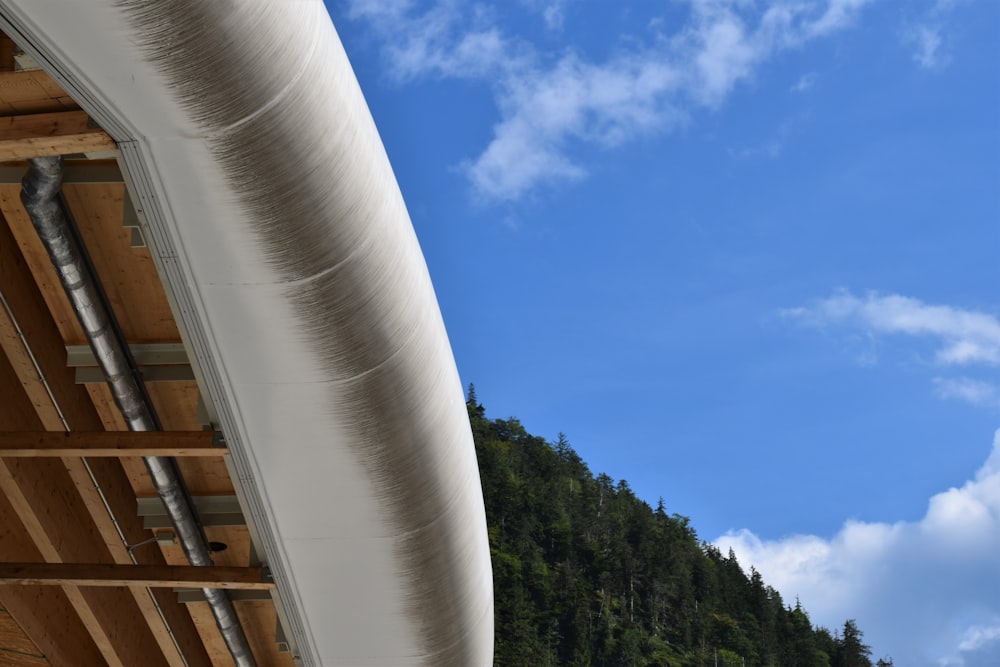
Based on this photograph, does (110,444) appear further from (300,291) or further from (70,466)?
(300,291)

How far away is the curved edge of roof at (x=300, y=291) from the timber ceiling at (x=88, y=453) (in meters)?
0.52

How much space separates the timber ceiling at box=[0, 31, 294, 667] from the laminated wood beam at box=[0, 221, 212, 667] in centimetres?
2

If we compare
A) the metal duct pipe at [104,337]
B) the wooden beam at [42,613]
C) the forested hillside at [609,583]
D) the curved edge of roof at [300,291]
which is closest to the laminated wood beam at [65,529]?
the wooden beam at [42,613]

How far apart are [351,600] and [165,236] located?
3.92m

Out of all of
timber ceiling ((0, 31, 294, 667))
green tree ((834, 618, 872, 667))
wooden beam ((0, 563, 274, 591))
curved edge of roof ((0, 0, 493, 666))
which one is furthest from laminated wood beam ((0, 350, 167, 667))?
green tree ((834, 618, 872, 667))

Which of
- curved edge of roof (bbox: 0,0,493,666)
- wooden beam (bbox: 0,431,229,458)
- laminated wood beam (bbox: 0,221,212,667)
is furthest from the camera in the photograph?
laminated wood beam (bbox: 0,221,212,667)

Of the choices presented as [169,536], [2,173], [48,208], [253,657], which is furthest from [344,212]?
[253,657]

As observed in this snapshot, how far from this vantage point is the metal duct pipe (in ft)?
21.7

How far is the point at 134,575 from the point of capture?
8.73 metres

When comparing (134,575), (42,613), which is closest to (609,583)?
(42,613)

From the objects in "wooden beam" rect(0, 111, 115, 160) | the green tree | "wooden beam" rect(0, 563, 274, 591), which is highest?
the green tree

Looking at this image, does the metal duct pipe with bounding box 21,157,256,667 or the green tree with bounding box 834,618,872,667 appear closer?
the metal duct pipe with bounding box 21,157,256,667

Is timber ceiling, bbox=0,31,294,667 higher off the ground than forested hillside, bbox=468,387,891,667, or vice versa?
forested hillside, bbox=468,387,891,667

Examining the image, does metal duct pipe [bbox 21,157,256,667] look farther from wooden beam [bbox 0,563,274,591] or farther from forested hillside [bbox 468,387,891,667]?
forested hillside [bbox 468,387,891,667]
